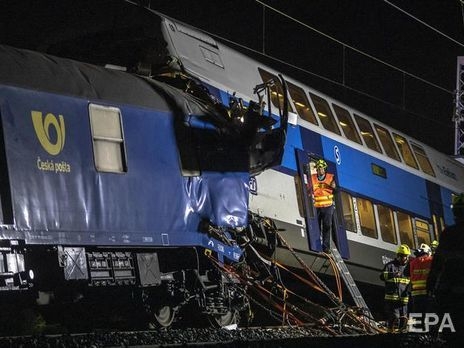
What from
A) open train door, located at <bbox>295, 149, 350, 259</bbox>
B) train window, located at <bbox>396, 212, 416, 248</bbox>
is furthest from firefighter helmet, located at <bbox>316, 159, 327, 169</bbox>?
train window, located at <bbox>396, 212, 416, 248</bbox>

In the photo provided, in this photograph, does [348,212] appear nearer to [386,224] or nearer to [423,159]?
[386,224]

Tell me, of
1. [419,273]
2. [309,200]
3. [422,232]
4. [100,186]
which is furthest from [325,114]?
[100,186]

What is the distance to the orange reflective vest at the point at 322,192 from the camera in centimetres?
1496

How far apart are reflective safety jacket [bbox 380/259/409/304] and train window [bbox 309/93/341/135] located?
132 inches

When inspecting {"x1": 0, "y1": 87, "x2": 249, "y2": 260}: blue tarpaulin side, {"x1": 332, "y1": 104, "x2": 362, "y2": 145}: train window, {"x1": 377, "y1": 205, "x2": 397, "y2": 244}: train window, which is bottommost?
{"x1": 377, "y1": 205, "x2": 397, "y2": 244}: train window

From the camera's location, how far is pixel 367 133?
18266 mm

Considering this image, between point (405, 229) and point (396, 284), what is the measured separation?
16.0 feet

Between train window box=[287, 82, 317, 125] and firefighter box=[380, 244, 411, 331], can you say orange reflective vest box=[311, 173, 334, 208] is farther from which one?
firefighter box=[380, 244, 411, 331]

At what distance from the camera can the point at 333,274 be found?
15.4 meters

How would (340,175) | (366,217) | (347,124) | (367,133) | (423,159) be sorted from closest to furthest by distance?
(340,175) < (366,217) < (347,124) < (367,133) < (423,159)

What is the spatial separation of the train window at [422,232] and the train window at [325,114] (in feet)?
13.9

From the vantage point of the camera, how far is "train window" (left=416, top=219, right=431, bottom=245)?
19.5m

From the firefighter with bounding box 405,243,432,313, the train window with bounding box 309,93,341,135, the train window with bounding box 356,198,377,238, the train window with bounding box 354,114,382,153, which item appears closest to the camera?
the firefighter with bounding box 405,243,432,313

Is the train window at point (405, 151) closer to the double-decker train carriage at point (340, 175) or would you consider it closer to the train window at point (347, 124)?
the double-decker train carriage at point (340, 175)
